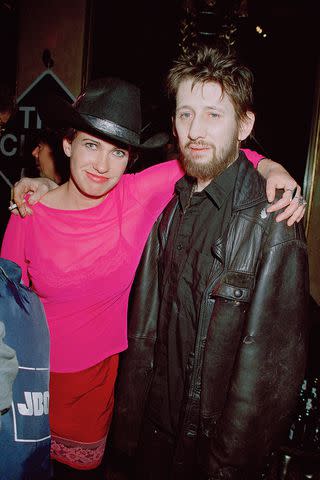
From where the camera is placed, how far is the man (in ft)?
3.99

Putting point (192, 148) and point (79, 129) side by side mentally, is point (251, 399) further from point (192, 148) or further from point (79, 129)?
point (79, 129)

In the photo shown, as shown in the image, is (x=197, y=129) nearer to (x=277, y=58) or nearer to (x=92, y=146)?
(x=92, y=146)

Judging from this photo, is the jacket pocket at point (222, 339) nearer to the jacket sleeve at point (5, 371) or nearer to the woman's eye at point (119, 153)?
the jacket sleeve at point (5, 371)

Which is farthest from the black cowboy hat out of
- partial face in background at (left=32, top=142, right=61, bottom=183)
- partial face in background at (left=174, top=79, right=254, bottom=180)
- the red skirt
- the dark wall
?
the dark wall

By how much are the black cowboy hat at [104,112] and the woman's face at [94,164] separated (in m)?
0.05

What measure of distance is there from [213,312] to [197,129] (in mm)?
788

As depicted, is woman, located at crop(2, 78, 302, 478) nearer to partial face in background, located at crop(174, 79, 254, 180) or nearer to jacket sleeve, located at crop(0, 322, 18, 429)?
partial face in background, located at crop(174, 79, 254, 180)

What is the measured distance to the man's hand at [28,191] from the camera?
1.68 m

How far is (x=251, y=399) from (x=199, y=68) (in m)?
1.43

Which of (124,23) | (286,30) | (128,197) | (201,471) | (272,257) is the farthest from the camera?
(124,23)

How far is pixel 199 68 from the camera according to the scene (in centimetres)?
151

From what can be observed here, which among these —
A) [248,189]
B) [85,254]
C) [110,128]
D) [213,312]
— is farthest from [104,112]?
[213,312]

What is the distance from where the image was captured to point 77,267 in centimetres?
164

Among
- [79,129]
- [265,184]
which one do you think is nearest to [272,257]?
[265,184]
